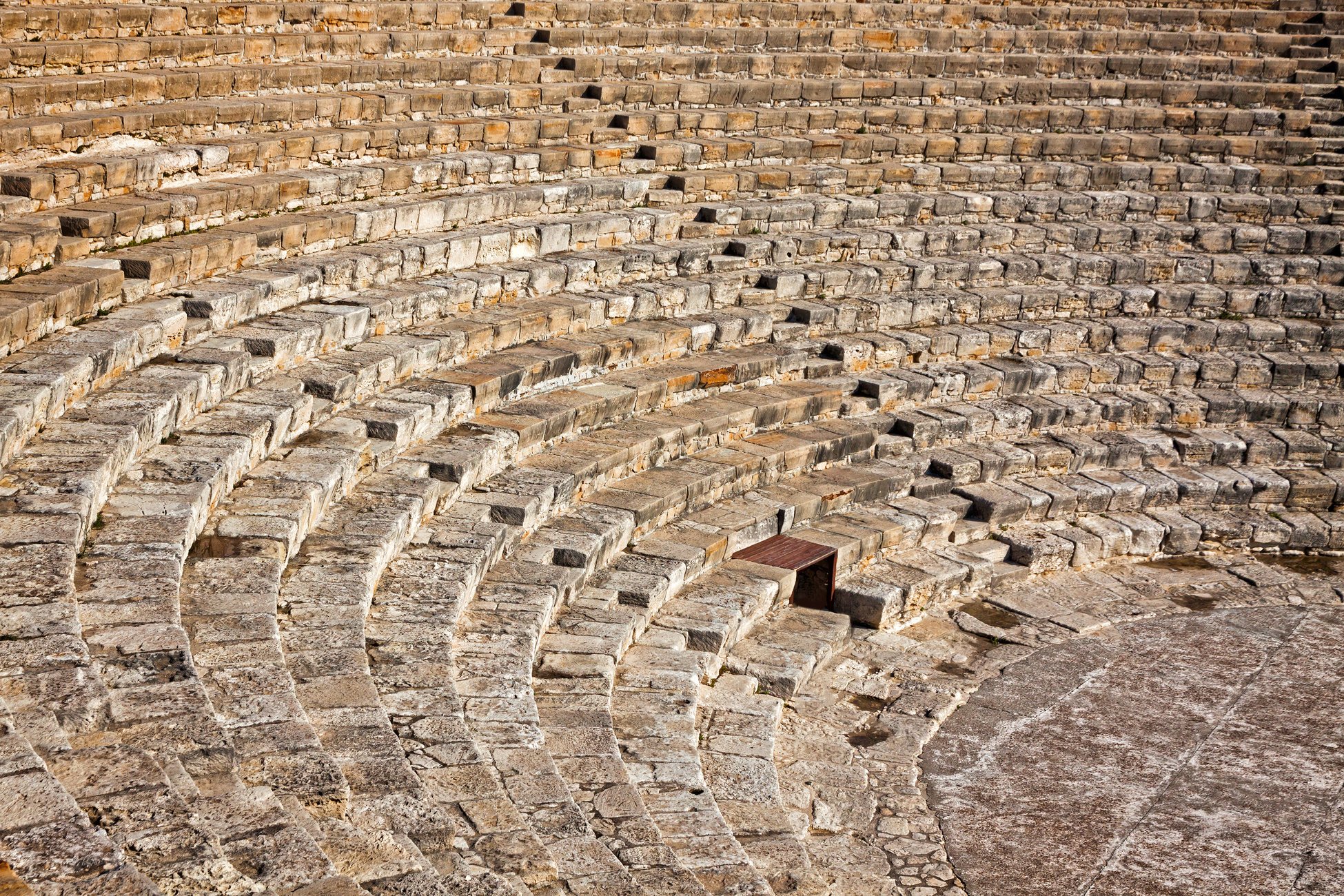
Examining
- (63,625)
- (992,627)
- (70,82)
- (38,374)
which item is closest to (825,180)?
(992,627)

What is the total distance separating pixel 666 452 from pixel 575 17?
227 inches

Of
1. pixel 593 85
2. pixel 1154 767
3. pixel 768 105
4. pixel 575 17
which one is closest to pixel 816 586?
pixel 1154 767

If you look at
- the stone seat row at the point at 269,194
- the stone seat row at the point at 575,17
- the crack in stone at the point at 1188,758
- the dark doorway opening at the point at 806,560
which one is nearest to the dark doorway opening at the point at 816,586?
the dark doorway opening at the point at 806,560

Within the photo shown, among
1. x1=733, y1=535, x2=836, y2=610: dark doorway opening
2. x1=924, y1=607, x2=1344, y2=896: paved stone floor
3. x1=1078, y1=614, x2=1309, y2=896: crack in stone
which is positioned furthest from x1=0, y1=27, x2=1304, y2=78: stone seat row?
x1=1078, y1=614, x2=1309, y2=896: crack in stone

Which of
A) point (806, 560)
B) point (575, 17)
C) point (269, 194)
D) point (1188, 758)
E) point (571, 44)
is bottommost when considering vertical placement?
point (1188, 758)

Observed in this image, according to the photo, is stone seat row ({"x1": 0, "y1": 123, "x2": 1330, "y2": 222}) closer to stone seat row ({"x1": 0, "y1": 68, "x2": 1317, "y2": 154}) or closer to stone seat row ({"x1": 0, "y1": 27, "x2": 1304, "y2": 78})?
stone seat row ({"x1": 0, "y1": 68, "x2": 1317, "y2": 154})

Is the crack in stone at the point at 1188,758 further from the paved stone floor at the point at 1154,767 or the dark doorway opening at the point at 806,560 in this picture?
the dark doorway opening at the point at 806,560

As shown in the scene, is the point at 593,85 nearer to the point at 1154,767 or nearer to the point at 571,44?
the point at 571,44

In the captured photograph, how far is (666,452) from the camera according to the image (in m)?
9.97

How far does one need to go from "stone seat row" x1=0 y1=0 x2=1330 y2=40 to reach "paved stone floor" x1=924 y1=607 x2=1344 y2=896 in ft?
23.8

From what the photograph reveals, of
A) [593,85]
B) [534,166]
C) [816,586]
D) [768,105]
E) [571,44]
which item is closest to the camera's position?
[816,586]

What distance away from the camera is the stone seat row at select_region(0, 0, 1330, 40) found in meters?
10.4

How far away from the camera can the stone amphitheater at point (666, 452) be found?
5.62 metres

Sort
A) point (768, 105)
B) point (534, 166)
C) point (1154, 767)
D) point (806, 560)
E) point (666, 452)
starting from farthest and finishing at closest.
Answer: point (768, 105) → point (534, 166) → point (666, 452) → point (806, 560) → point (1154, 767)
